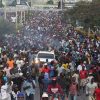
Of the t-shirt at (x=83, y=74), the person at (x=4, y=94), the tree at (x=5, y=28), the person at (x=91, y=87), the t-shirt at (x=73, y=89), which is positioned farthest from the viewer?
the tree at (x=5, y=28)

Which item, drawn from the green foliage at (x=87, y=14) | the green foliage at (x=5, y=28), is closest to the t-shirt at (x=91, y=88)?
the green foliage at (x=87, y=14)

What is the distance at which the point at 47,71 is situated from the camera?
22641 mm

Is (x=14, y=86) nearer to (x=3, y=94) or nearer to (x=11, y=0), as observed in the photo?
(x=3, y=94)

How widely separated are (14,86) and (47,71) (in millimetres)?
4027

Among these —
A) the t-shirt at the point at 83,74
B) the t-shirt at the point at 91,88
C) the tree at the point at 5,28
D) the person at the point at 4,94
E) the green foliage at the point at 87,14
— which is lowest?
the tree at the point at 5,28

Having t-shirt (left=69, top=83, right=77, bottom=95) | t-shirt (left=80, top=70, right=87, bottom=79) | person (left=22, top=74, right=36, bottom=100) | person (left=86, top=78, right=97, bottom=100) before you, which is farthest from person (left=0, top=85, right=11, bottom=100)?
t-shirt (left=80, top=70, right=87, bottom=79)

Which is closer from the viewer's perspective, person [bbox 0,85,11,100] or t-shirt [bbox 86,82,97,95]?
person [bbox 0,85,11,100]

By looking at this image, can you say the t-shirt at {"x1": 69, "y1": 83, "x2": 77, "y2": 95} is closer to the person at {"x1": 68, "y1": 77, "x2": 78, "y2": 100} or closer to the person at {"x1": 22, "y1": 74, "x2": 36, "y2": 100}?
the person at {"x1": 68, "y1": 77, "x2": 78, "y2": 100}

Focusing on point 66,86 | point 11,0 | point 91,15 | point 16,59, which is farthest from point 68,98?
point 11,0

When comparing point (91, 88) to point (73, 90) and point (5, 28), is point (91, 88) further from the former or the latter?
point (5, 28)

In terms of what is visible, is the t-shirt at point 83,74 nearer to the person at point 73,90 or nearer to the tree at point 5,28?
the person at point 73,90

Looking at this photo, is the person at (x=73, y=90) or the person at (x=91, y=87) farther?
the person at (x=73, y=90)

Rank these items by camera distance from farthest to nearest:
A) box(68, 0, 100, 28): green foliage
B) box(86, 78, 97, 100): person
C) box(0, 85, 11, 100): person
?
box(68, 0, 100, 28): green foliage
box(86, 78, 97, 100): person
box(0, 85, 11, 100): person

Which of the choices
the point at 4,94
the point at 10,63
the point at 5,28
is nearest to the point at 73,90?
the point at 4,94
